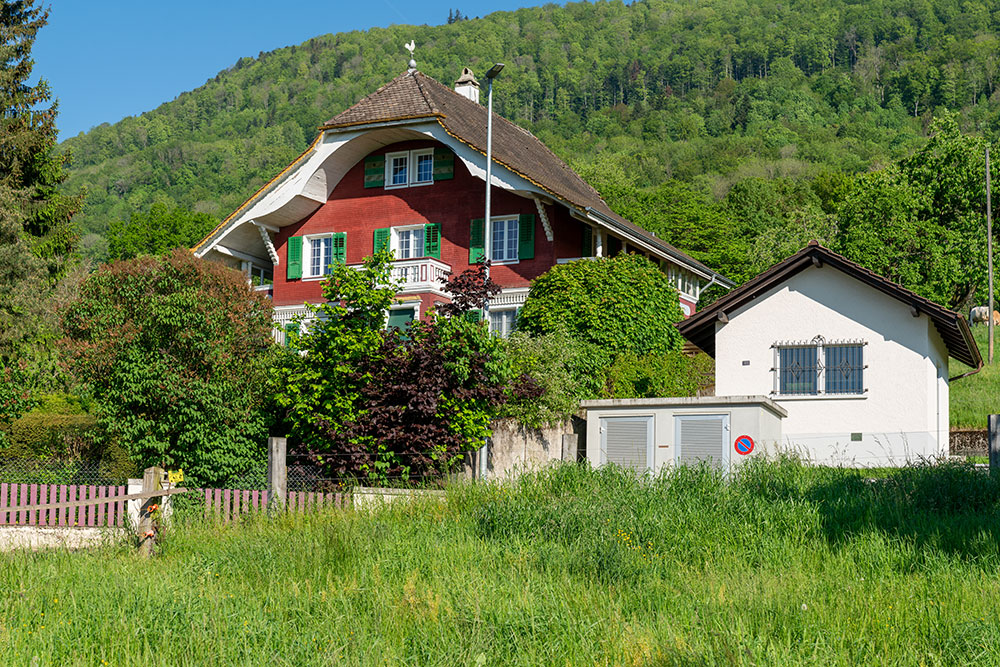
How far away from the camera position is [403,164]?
35.4 metres

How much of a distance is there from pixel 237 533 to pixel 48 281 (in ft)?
74.6

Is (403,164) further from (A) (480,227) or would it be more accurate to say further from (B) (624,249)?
(B) (624,249)


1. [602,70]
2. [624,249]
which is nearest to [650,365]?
[624,249]

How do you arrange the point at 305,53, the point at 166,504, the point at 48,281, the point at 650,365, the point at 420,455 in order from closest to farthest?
1. the point at 166,504
2. the point at 420,455
3. the point at 650,365
4. the point at 48,281
5. the point at 305,53

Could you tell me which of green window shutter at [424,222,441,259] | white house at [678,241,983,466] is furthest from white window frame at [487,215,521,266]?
white house at [678,241,983,466]

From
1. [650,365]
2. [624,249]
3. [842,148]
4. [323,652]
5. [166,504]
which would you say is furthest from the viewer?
[842,148]

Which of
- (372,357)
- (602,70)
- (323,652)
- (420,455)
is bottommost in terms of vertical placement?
(323,652)

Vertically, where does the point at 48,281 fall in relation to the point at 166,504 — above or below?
above

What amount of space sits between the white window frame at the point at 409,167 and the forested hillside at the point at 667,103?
21625 mm

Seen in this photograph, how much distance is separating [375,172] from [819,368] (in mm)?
16509

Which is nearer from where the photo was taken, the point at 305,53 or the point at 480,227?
the point at 480,227

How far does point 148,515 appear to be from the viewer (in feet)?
47.8

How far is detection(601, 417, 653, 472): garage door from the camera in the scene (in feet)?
66.4

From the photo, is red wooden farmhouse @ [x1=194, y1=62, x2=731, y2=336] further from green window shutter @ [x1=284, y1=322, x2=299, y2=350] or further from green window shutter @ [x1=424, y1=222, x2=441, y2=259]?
green window shutter @ [x1=284, y1=322, x2=299, y2=350]
